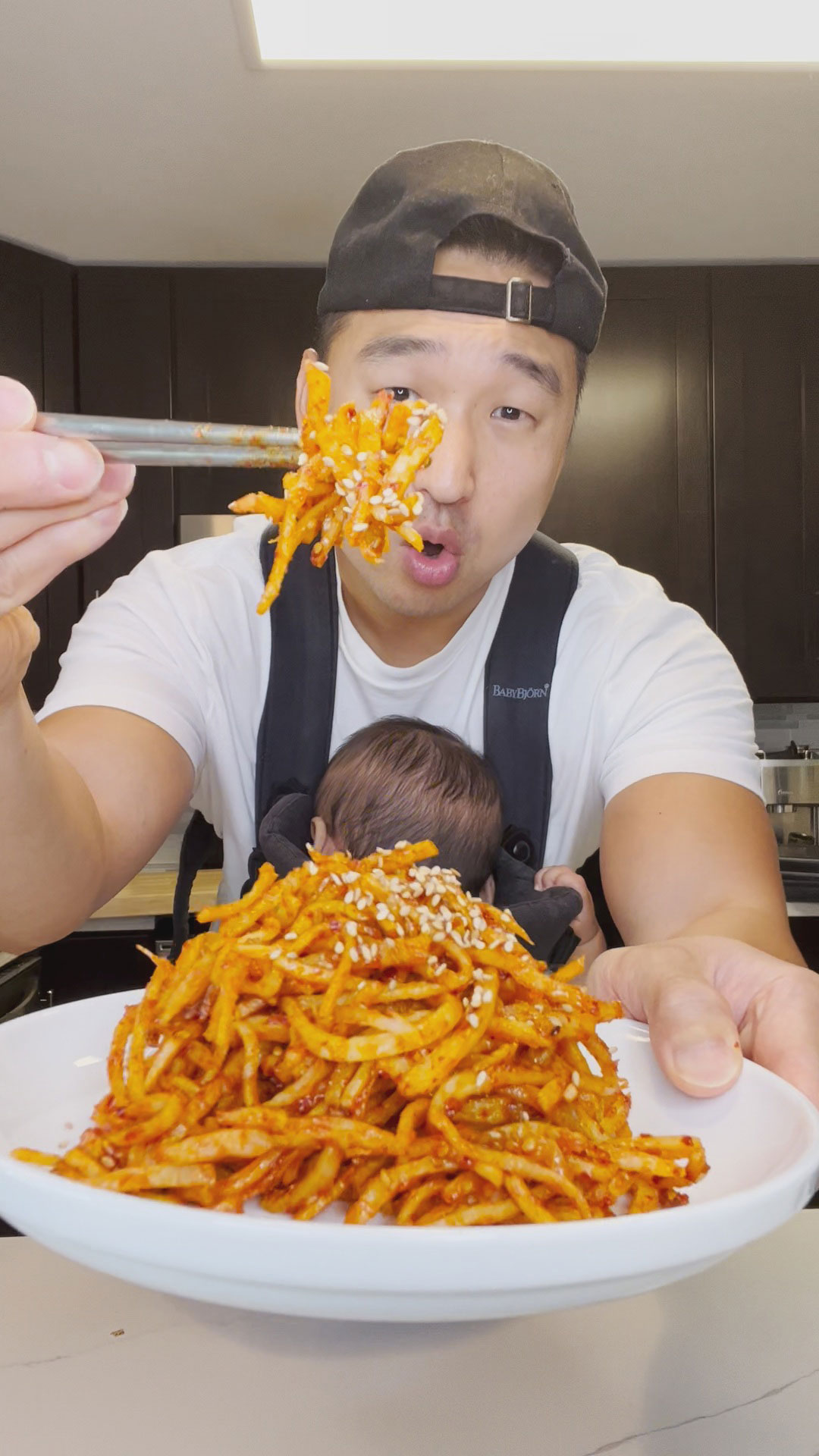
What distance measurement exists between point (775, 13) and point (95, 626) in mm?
1646

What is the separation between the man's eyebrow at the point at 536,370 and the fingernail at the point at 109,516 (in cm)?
62

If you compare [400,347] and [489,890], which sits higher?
[400,347]

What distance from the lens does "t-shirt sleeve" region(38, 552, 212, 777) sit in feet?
4.55

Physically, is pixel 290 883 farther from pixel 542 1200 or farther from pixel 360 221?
pixel 360 221

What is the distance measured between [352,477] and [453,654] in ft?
2.38

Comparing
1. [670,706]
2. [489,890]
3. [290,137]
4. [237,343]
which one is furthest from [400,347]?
[237,343]

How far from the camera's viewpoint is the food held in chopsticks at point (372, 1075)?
2.07 ft

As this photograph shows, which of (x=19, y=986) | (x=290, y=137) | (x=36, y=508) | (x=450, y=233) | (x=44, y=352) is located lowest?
(x=19, y=986)

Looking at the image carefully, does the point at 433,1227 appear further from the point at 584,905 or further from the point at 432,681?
the point at 584,905

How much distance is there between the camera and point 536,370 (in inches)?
52.2

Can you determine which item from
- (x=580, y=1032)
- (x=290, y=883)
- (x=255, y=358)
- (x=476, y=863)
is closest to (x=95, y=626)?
(x=476, y=863)

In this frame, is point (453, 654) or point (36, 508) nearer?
point (36, 508)

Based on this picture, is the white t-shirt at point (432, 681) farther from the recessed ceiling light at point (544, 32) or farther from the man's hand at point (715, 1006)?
the recessed ceiling light at point (544, 32)

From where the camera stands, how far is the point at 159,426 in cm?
65
